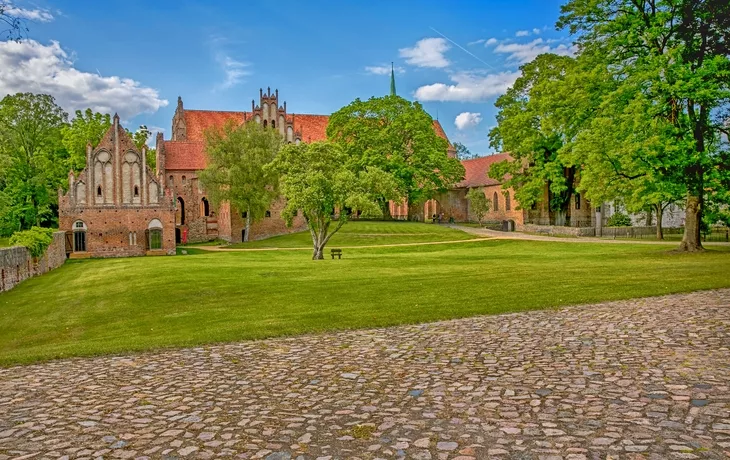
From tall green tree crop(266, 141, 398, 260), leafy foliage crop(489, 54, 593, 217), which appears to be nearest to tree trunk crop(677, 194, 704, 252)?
leafy foliage crop(489, 54, 593, 217)

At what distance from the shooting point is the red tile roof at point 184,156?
5753 cm

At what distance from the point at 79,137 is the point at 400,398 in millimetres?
53492

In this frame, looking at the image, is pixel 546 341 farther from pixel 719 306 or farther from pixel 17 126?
pixel 17 126

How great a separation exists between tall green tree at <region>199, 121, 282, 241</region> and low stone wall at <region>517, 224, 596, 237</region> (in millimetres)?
24537

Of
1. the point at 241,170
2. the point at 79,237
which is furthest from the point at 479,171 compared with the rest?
the point at 79,237

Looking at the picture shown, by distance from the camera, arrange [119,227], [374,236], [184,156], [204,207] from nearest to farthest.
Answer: [119,227], [374,236], [184,156], [204,207]

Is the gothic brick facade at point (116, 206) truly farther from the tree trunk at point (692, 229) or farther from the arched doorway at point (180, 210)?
the tree trunk at point (692, 229)

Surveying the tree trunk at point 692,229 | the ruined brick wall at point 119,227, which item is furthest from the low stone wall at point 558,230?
the ruined brick wall at point 119,227

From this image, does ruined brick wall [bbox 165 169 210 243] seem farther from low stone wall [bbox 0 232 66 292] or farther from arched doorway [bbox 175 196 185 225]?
low stone wall [bbox 0 232 66 292]

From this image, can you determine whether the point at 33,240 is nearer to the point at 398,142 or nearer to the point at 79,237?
the point at 79,237

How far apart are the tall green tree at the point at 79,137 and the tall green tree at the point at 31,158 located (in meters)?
1.26

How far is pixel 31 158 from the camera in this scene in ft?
164

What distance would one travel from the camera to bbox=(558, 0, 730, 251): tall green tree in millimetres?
23156

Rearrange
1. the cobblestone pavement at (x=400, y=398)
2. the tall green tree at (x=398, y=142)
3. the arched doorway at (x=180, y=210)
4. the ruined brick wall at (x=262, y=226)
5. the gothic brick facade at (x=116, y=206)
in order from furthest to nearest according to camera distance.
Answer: the arched doorway at (x=180, y=210) → the tall green tree at (x=398, y=142) → the ruined brick wall at (x=262, y=226) → the gothic brick facade at (x=116, y=206) → the cobblestone pavement at (x=400, y=398)
